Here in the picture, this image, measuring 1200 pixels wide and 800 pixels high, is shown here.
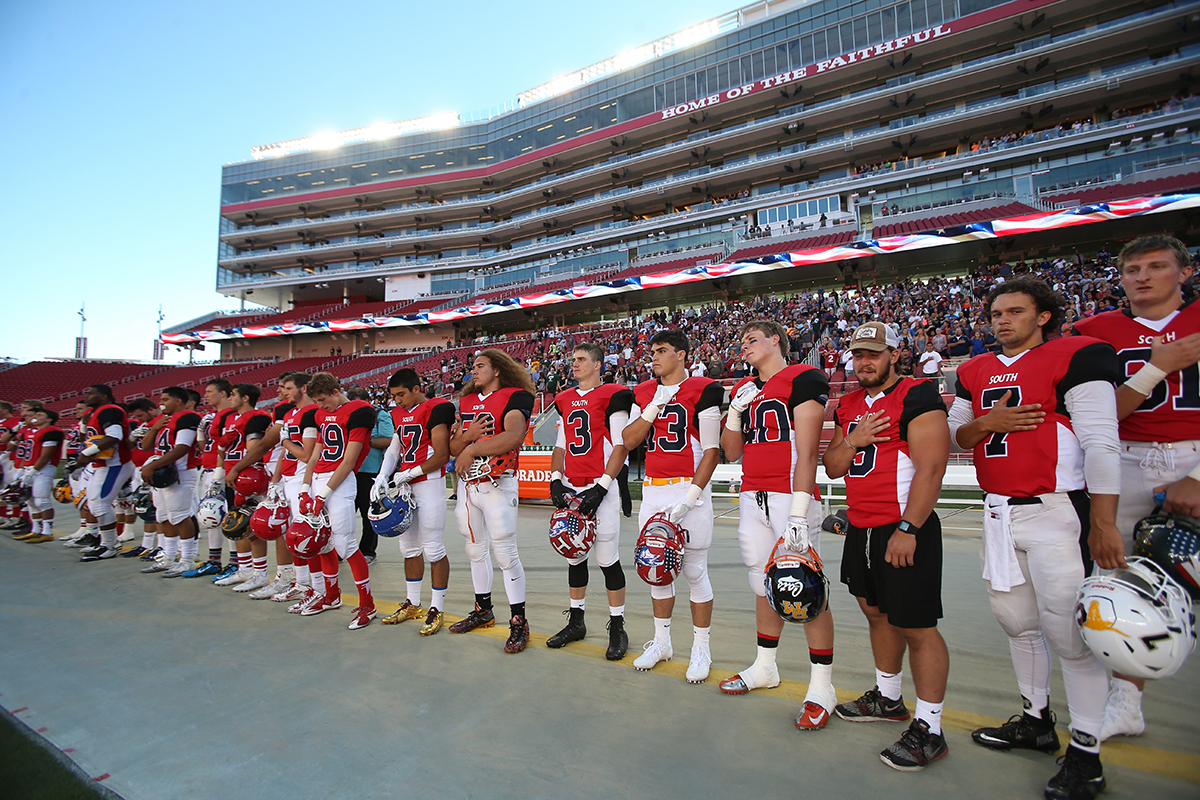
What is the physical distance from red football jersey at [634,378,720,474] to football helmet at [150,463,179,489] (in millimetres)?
6484

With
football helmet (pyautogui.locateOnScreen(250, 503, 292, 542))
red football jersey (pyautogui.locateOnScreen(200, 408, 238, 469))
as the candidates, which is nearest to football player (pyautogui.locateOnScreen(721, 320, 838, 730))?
football helmet (pyautogui.locateOnScreen(250, 503, 292, 542))

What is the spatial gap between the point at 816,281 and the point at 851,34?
1703 centimetres

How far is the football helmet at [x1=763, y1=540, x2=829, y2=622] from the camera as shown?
2916 millimetres

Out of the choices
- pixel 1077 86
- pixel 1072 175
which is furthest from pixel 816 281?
pixel 1077 86

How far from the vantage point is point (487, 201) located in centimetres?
4600

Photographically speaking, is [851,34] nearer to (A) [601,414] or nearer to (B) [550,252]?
(B) [550,252]

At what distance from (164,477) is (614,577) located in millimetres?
6211

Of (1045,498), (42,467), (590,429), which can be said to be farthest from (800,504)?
(42,467)

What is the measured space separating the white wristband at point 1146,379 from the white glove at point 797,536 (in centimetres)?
174

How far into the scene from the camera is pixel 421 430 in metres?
5.03

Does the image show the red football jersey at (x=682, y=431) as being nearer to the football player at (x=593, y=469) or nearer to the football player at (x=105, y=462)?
the football player at (x=593, y=469)

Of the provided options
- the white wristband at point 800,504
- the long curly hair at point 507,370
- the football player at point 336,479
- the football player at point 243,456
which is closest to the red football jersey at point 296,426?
the football player at point 336,479

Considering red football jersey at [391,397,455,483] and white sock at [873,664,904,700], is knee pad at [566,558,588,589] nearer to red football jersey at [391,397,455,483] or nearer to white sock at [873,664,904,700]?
red football jersey at [391,397,455,483]

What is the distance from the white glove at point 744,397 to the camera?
354 cm
